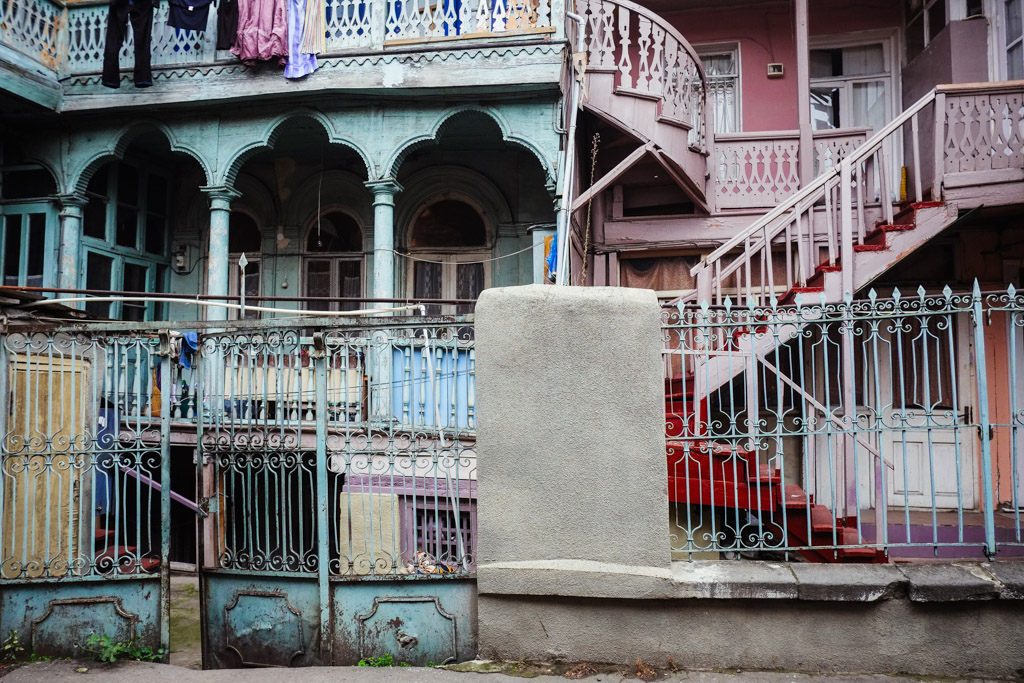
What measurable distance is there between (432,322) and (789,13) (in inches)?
337

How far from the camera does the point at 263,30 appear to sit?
8.45 meters

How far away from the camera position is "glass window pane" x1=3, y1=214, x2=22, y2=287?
945cm

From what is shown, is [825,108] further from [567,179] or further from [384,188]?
[384,188]

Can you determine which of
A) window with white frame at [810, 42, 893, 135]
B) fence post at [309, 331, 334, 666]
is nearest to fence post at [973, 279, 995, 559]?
fence post at [309, 331, 334, 666]

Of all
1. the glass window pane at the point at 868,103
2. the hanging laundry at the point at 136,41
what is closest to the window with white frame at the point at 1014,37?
the glass window pane at the point at 868,103

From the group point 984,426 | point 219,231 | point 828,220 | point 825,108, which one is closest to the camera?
point 984,426

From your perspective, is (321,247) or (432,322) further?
(321,247)

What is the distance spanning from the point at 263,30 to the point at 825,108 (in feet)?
26.2

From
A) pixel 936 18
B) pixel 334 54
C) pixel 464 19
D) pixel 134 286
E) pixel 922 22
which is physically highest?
pixel 922 22

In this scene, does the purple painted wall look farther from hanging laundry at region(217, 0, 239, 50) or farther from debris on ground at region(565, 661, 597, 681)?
debris on ground at region(565, 661, 597, 681)

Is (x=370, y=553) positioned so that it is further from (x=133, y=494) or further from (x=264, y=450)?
(x=133, y=494)

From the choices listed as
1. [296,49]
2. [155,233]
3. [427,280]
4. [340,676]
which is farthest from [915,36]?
[155,233]

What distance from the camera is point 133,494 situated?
902cm

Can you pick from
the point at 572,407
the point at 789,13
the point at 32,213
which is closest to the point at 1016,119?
the point at 789,13
